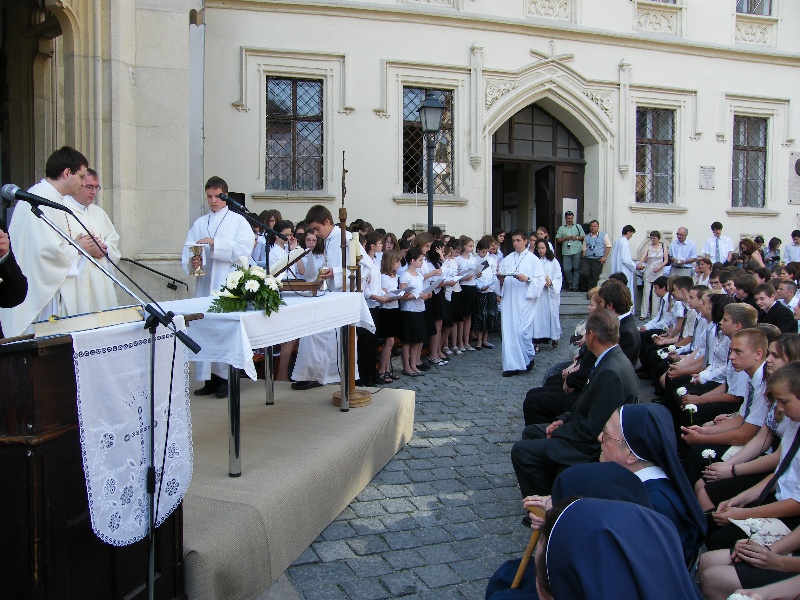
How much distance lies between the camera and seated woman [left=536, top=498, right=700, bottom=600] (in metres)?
1.80

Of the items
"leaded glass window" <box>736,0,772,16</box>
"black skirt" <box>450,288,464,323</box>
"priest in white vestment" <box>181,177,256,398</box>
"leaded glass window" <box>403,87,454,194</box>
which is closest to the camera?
"priest in white vestment" <box>181,177,256,398</box>

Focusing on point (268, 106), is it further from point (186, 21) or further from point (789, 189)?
point (789, 189)

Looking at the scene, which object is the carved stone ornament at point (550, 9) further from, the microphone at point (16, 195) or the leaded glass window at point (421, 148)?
the microphone at point (16, 195)

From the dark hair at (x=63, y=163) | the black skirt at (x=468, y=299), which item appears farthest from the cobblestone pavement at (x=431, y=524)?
the black skirt at (x=468, y=299)

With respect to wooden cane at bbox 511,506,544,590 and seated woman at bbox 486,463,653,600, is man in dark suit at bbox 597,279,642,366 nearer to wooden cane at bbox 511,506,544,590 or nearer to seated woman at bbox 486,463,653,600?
wooden cane at bbox 511,506,544,590

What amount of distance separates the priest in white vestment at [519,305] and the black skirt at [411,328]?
1251 mm

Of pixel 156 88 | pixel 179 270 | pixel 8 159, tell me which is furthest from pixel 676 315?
pixel 8 159

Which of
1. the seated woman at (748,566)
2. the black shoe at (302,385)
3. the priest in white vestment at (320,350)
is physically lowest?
the seated woman at (748,566)

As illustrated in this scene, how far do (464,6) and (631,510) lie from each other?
604 inches

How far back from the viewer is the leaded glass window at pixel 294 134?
14.9 m

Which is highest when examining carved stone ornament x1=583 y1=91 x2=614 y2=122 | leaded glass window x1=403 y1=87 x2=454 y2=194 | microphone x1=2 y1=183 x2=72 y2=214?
carved stone ornament x1=583 y1=91 x2=614 y2=122

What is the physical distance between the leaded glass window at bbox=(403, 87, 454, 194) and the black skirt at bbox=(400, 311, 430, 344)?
6438 mm

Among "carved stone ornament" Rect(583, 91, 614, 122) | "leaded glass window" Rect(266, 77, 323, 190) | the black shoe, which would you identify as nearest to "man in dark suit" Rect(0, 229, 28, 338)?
the black shoe

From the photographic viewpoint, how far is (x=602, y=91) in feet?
55.9
